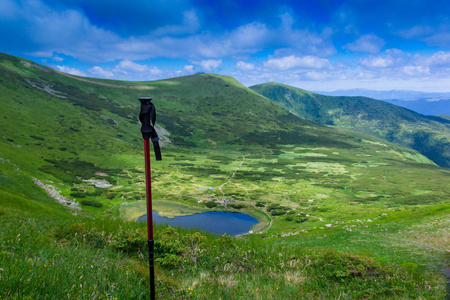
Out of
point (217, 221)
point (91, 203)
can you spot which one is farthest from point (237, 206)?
point (91, 203)

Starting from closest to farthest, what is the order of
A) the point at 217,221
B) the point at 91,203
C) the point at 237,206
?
the point at 91,203
the point at 217,221
the point at 237,206

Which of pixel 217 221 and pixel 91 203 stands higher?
pixel 91 203

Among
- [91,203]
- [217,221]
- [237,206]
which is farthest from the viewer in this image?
[237,206]

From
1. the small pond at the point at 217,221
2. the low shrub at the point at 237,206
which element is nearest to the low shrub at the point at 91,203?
the small pond at the point at 217,221

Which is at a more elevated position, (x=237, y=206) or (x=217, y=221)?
(x=237, y=206)

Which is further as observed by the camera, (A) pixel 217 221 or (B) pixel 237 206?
(B) pixel 237 206

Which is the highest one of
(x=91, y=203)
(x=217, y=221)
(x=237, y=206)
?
(x=91, y=203)

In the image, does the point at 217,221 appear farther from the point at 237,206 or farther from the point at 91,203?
the point at 91,203

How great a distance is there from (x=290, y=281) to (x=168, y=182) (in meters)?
142

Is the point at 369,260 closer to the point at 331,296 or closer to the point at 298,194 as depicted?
the point at 331,296

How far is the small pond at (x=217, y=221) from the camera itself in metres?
94.4

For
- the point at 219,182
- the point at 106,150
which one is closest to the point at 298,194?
the point at 219,182

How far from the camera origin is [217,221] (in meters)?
103

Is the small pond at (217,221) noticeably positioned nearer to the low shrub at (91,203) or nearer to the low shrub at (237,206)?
the low shrub at (237,206)
